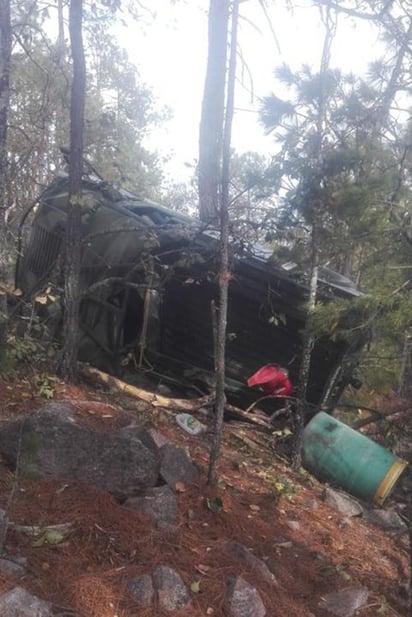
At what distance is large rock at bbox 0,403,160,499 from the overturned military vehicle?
2.09 meters

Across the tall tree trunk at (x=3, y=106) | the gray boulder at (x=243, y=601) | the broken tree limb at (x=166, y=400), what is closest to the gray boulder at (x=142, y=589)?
the gray boulder at (x=243, y=601)

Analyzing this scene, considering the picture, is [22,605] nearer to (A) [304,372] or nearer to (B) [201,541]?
(B) [201,541]

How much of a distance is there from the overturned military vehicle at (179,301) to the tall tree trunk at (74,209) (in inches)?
6.8

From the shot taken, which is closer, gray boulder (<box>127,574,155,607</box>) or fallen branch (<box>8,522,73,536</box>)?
gray boulder (<box>127,574,155,607</box>)

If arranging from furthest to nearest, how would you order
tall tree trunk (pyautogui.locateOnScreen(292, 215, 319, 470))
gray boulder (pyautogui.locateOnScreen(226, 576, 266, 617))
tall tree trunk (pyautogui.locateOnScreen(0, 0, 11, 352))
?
tall tree trunk (pyautogui.locateOnScreen(292, 215, 319, 470)) < tall tree trunk (pyautogui.locateOnScreen(0, 0, 11, 352)) < gray boulder (pyautogui.locateOnScreen(226, 576, 266, 617))

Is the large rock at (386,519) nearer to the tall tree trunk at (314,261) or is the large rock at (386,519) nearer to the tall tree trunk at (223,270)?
the tall tree trunk at (314,261)

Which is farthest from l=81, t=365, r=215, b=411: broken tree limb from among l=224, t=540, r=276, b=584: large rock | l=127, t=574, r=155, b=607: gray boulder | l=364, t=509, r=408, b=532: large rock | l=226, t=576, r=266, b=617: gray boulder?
l=127, t=574, r=155, b=607: gray boulder

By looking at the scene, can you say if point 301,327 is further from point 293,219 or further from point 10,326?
point 10,326

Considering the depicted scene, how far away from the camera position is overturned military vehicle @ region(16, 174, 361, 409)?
593 cm

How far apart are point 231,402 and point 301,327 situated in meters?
1.18

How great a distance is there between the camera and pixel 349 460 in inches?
216

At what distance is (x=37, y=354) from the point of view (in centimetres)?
549

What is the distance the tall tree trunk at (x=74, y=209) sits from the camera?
18.3ft

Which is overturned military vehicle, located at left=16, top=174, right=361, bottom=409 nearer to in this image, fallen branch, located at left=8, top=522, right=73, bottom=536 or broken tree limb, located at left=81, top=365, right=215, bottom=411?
broken tree limb, located at left=81, top=365, right=215, bottom=411
